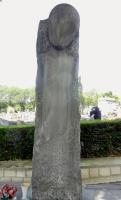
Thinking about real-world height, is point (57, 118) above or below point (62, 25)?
below

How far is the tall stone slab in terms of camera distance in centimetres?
237

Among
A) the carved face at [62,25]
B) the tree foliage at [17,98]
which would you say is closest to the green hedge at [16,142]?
the carved face at [62,25]

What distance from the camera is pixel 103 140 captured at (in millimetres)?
5258

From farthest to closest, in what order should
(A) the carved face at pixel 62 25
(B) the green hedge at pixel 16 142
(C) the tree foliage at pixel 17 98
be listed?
(C) the tree foliage at pixel 17 98
(B) the green hedge at pixel 16 142
(A) the carved face at pixel 62 25

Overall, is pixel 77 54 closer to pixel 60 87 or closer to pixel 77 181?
pixel 60 87

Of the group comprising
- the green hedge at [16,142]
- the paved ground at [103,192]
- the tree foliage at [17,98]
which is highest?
the tree foliage at [17,98]

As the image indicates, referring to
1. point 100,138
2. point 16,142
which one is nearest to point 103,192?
point 100,138

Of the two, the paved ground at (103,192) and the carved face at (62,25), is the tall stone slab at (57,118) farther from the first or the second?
the paved ground at (103,192)

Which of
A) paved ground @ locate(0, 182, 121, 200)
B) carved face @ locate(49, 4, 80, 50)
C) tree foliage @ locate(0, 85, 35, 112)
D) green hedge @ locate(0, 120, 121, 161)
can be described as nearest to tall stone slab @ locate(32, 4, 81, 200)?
carved face @ locate(49, 4, 80, 50)

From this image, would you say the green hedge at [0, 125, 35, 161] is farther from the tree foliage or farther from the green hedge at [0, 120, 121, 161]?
the tree foliage

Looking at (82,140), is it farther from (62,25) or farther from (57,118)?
(62,25)

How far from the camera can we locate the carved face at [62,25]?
7.57 feet

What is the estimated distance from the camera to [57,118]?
239 cm

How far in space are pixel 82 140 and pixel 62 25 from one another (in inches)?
138
